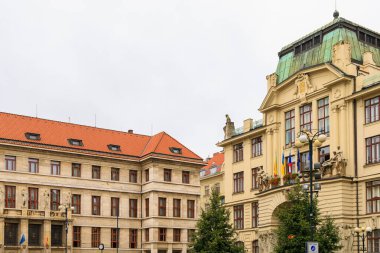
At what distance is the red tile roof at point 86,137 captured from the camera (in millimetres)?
69375

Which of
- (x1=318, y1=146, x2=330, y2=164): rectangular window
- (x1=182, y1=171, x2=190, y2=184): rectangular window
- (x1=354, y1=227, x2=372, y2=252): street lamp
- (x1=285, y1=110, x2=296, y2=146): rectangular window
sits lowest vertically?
(x1=354, y1=227, x2=372, y2=252): street lamp

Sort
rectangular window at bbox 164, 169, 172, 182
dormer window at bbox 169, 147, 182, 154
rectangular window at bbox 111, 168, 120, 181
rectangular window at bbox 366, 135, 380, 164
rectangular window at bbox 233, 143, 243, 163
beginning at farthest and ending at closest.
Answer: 1. dormer window at bbox 169, 147, 182, 154
2. rectangular window at bbox 164, 169, 172, 182
3. rectangular window at bbox 111, 168, 120, 181
4. rectangular window at bbox 233, 143, 243, 163
5. rectangular window at bbox 366, 135, 380, 164

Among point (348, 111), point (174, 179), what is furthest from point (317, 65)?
point (174, 179)

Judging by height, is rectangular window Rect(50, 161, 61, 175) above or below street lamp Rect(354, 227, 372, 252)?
above

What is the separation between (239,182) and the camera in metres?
61.3

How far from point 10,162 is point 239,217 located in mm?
23573

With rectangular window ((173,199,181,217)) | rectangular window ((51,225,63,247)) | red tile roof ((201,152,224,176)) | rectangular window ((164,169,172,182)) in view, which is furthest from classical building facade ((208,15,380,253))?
red tile roof ((201,152,224,176))

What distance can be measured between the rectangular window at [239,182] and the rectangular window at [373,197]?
16.2 metres

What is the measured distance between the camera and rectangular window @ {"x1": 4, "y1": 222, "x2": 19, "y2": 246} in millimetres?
65000

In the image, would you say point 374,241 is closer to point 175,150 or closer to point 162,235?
point 162,235

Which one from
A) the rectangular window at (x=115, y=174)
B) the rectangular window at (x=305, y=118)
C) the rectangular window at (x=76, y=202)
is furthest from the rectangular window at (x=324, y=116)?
the rectangular window at (x=76, y=202)

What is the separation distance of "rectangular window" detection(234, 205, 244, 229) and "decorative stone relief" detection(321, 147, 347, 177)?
1388 centimetres

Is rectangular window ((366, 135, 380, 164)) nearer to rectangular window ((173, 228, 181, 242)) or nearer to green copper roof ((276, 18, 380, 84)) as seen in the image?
green copper roof ((276, 18, 380, 84))

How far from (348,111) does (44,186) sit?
33.6 m
